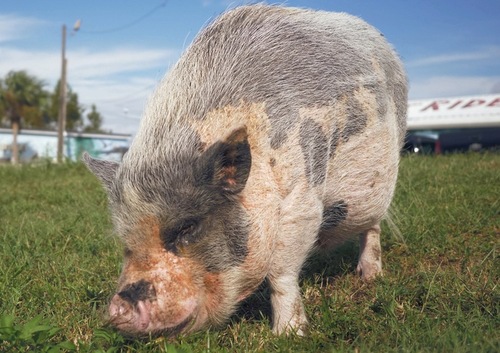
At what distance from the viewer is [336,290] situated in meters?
3.99

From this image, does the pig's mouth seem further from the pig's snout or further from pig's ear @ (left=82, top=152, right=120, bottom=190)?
pig's ear @ (left=82, top=152, right=120, bottom=190)

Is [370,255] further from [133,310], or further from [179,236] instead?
[133,310]

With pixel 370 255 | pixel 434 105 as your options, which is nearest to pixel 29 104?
pixel 434 105

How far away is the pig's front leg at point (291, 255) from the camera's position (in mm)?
3293

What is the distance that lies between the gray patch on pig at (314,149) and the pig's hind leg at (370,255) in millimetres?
1139

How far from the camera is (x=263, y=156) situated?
3.23 meters

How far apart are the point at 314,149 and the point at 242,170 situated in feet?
1.68

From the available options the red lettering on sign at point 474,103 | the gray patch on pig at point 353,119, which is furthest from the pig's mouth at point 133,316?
the red lettering on sign at point 474,103

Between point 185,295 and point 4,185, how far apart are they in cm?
701

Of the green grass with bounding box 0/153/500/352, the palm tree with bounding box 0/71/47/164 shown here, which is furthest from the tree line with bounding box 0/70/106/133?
the green grass with bounding box 0/153/500/352

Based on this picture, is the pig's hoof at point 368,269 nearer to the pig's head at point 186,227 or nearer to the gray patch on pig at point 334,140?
the gray patch on pig at point 334,140

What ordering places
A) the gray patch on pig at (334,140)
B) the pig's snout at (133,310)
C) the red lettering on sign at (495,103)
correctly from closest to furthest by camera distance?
the pig's snout at (133,310), the gray patch on pig at (334,140), the red lettering on sign at (495,103)

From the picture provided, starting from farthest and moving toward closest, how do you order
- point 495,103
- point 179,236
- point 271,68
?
1. point 495,103
2. point 271,68
3. point 179,236

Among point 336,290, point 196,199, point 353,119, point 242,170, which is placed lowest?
point 336,290
